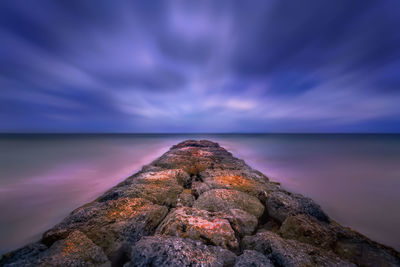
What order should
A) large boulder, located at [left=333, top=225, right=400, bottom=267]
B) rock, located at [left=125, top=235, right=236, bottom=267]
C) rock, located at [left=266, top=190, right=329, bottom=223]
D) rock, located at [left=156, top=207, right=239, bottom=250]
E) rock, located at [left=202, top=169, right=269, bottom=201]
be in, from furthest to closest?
rock, located at [left=202, top=169, right=269, bottom=201] → rock, located at [left=266, top=190, right=329, bottom=223] → rock, located at [left=156, top=207, right=239, bottom=250] → large boulder, located at [left=333, top=225, right=400, bottom=267] → rock, located at [left=125, top=235, right=236, bottom=267]

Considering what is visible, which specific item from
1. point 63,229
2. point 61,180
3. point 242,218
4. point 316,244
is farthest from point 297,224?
point 61,180

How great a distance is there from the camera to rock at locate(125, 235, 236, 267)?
2043mm

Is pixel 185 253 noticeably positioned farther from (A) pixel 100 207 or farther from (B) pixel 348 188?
(B) pixel 348 188

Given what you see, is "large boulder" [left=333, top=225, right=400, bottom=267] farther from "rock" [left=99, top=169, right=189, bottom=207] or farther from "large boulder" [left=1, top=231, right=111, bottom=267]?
"large boulder" [left=1, top=231, right=111, bottom=267]

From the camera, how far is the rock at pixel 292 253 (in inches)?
87.1

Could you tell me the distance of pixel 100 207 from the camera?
3.44 m

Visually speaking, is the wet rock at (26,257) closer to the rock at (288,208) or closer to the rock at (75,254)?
the rock at (75,254)

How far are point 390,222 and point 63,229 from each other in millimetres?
8677

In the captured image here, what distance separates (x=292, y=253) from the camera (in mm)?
2307

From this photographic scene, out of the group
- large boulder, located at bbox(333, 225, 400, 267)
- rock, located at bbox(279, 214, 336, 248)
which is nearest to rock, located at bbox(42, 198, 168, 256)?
rock, located at bbox(279, 214, 336, 248)

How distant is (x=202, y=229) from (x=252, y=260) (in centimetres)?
89

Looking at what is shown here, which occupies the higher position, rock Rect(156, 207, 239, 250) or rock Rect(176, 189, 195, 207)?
rock Rect(156, 207, 239, 250)

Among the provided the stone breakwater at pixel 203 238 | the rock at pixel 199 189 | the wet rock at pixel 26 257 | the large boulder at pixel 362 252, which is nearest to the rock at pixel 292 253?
the stone breakwater at pixel 203 238

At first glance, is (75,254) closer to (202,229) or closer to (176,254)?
(176,254)
